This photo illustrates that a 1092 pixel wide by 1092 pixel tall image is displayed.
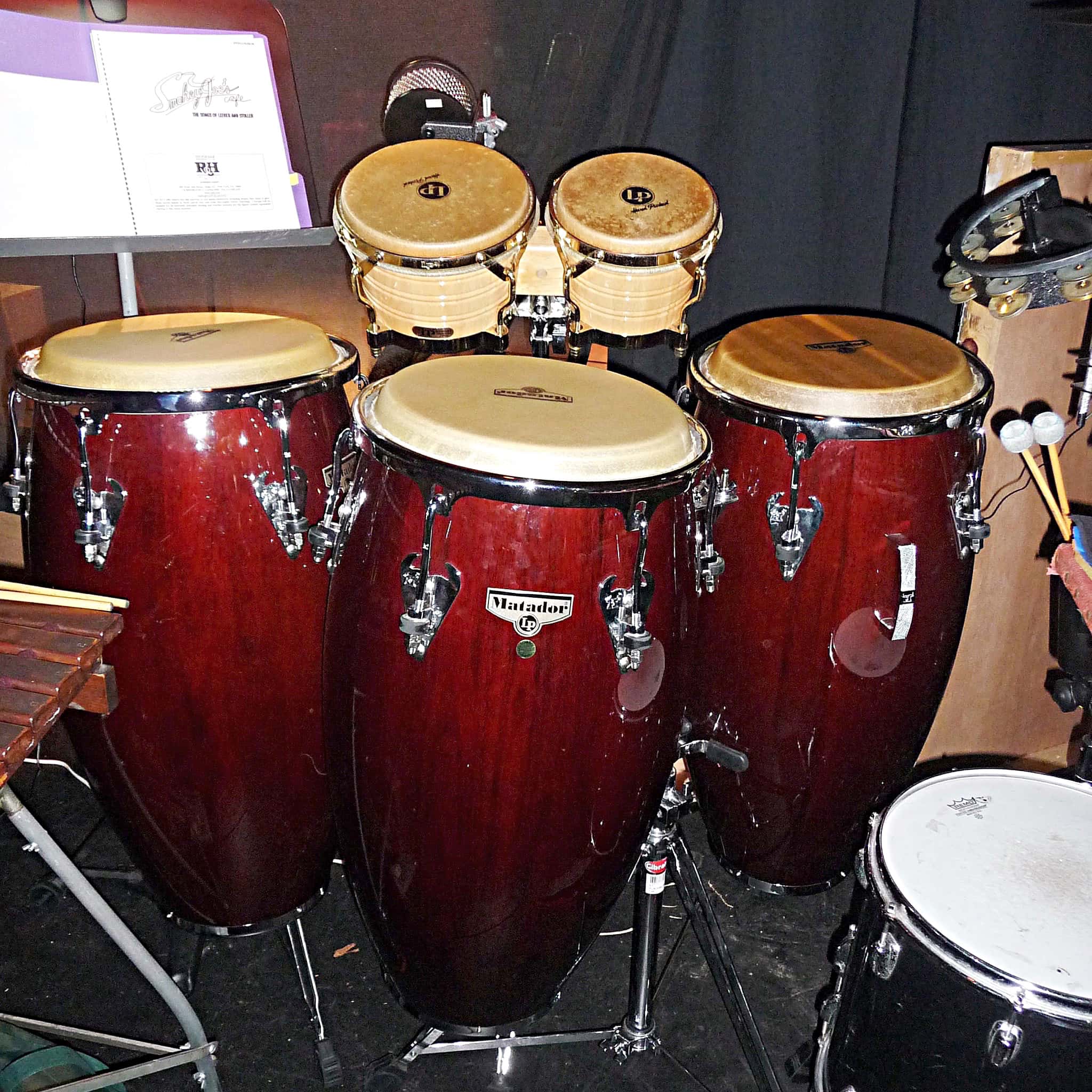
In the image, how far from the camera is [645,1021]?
5.30 feet

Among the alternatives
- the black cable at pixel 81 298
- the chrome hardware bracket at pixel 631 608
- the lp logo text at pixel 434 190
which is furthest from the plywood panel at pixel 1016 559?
the black cable at pixel 81 298

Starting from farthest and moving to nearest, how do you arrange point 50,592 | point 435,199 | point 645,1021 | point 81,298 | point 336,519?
point 81,298 < point 435,199 < point 645,1021 < point 336,519 < point 50,592

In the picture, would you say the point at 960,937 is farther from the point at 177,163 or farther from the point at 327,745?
the point at 177,163

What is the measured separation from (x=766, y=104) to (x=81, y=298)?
163cm

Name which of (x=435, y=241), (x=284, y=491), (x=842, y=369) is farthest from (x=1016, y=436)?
(x=284, y=491)

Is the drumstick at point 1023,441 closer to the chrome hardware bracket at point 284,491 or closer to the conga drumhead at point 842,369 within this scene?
the conga drumhead at point 842,369

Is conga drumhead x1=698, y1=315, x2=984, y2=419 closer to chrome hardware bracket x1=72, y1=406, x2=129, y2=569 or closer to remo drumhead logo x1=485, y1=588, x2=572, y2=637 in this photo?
remo drumhead logo x1=485, y1=588, x2=572, y2=637

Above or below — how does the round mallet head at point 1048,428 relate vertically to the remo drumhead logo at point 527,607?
above

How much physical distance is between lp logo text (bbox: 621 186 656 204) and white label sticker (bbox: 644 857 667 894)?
3.61ft

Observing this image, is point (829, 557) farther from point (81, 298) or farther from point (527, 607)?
point (81, 298)

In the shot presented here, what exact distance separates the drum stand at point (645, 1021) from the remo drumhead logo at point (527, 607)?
459 mm

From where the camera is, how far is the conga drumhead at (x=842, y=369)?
147 cm

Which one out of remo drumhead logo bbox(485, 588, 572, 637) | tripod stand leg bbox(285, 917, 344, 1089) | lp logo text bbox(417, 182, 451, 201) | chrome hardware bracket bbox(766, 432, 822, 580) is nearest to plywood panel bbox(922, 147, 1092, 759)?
chrome hardware bracket bbox(766, 432, 822, 580)

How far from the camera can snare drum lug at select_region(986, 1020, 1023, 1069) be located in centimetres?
99
